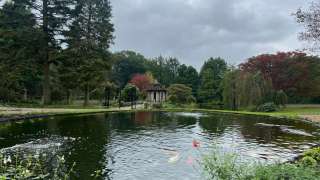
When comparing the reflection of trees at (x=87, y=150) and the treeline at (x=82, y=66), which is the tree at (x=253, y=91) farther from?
the reflection of trees at (x=87, y=150)

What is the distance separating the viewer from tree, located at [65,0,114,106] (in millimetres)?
54125

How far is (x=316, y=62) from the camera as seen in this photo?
72.8m

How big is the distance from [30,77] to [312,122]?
43.5 meters

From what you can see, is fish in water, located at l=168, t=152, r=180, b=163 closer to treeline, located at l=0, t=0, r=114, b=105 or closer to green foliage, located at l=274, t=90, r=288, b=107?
treeline, located at l=0, t=0, r=114, b=105

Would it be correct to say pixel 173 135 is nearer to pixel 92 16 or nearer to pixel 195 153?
pixel 195 153

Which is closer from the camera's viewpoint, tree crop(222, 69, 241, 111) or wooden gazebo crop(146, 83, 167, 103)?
tree crop(222, 69, 241, 111)

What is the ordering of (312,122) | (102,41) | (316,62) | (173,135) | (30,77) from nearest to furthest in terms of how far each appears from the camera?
1. (173,135)
2. (312,122)
3. (102,41)
4. (30,77)
5. (316,62)

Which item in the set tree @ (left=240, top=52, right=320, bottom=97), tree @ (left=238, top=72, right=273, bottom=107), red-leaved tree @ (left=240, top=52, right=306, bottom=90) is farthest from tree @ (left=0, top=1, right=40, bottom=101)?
red-leaved tree @ (left=240, top=52, right=306, bottom=90)

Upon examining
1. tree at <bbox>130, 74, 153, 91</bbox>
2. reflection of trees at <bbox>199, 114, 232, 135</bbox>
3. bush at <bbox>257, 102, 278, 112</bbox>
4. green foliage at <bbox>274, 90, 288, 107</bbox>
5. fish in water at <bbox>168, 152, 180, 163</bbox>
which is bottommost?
fish in water at <bbox>168, 152, 180, 163</bbox>

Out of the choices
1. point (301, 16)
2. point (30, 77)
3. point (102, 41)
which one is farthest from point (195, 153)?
point (30, 77)

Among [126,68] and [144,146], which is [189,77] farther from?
[144,146]

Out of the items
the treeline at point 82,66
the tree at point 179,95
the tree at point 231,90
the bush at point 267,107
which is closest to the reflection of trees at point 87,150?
the treeline at point 82,66

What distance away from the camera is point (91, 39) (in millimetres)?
59125

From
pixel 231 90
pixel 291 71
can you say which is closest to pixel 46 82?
pixel 231 90
